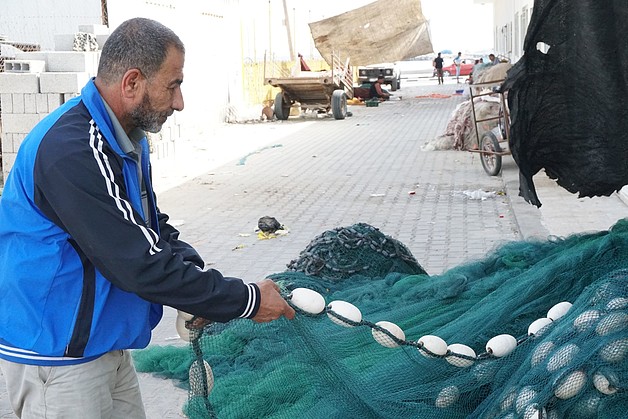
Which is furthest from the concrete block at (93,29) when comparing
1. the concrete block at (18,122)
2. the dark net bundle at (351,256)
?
the dark net bundle at (351,256)

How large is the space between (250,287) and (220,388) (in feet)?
5.67

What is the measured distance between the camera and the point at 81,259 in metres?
2.36

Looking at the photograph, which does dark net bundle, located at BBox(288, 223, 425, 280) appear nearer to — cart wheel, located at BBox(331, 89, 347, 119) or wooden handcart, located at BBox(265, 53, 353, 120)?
wooden handcart, located at BBox(265, 53, 353, 120)

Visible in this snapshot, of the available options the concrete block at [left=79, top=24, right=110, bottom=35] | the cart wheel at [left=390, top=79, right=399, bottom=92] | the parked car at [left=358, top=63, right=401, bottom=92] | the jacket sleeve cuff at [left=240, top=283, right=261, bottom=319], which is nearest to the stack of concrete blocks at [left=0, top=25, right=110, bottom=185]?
the concrete block at [left=79, top=24, right=110, bottom=35]

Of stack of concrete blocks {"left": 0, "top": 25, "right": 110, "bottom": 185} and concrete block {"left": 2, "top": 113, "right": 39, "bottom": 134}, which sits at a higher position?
stack of concrete blocks {"left": 0, "top": 25, "right": 110, "bottom": 185}

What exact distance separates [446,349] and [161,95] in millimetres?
1578

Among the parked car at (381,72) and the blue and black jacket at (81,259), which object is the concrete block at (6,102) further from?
the parked car at (381,72)

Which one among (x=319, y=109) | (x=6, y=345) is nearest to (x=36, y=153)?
(x=6, y=345)

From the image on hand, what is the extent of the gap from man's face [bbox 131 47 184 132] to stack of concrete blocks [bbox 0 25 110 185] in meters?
9.10

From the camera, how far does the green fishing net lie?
3014 millimetres

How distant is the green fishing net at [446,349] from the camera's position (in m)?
3.01

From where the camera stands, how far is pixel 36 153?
2307 millimetres

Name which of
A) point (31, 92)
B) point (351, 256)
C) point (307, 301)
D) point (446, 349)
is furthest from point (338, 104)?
point (307, 301)

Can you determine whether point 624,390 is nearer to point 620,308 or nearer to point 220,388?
point 620,308
